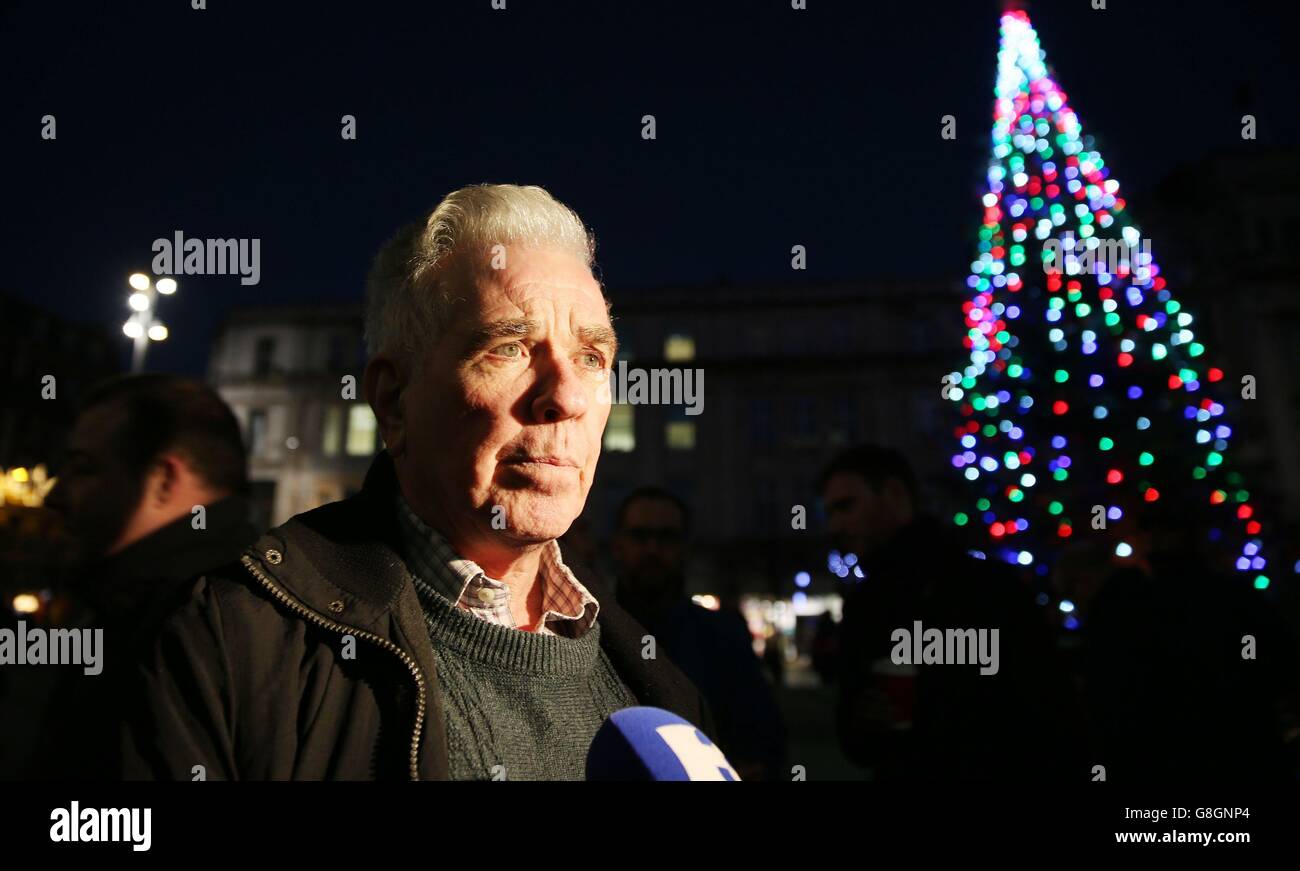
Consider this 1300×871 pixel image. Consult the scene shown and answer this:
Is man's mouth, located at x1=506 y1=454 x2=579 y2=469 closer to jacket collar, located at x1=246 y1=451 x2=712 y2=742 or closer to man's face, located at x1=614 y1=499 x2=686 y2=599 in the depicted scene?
jacket collar, located at x1=246 y1=451 x2=712 y2=742

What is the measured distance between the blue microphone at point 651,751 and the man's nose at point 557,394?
22.2 inches

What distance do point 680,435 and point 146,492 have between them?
31.3m

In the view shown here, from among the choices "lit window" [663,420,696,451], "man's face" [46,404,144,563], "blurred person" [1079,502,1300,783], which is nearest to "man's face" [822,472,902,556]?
"blurred person" [1079,502,1300,783]

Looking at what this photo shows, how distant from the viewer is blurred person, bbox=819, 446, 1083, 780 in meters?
2.85

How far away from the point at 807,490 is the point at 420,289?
31.8m

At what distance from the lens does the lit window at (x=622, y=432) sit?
32875mm

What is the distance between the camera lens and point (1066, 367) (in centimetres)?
1072

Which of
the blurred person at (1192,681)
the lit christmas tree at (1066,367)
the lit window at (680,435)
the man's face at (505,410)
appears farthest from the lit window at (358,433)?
the man's face at (505,410)

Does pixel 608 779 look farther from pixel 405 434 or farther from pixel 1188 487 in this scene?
pixel 1188 487

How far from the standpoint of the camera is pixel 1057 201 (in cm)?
1106

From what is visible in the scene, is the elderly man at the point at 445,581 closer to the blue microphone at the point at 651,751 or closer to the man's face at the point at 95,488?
the blue microphone at the point at 651,751

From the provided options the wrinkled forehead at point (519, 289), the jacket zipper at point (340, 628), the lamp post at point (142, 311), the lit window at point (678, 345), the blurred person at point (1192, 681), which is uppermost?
the lit window at point (678, 345)

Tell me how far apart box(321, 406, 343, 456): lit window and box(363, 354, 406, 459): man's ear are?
31651 millimetres
